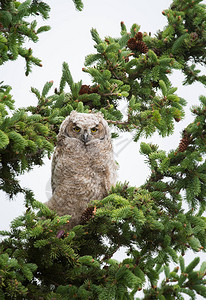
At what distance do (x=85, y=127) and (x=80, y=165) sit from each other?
32cm

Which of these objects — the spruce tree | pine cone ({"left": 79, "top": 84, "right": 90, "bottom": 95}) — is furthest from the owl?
pine cone ({"left": 79, "top": 84, "right": 90, "bottom": 95})

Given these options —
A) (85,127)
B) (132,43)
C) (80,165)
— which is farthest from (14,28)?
(132,43)

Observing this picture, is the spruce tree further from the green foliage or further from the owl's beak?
the owl's beak

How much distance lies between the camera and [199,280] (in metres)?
2.62

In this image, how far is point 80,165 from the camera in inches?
130

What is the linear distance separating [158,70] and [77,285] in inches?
82.9

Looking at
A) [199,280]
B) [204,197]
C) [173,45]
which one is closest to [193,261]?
[199,280]

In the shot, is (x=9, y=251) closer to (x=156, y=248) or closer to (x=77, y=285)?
(x=77, y=285)


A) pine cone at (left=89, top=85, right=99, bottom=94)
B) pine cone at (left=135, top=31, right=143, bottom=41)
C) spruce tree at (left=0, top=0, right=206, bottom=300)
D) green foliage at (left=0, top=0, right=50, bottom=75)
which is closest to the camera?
spruce tree at (left=0, top=0, right=206, bottom=300)

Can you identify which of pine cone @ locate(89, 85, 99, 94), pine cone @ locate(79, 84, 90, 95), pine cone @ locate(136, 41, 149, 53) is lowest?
pine cone @ locate(89, 85, 99, 94)

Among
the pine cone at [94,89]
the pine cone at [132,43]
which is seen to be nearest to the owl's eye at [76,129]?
the pine cone at [94,89]

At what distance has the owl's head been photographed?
3.30 meters

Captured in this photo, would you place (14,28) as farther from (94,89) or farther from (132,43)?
(132,43)

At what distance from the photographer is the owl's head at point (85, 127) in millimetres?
3301
